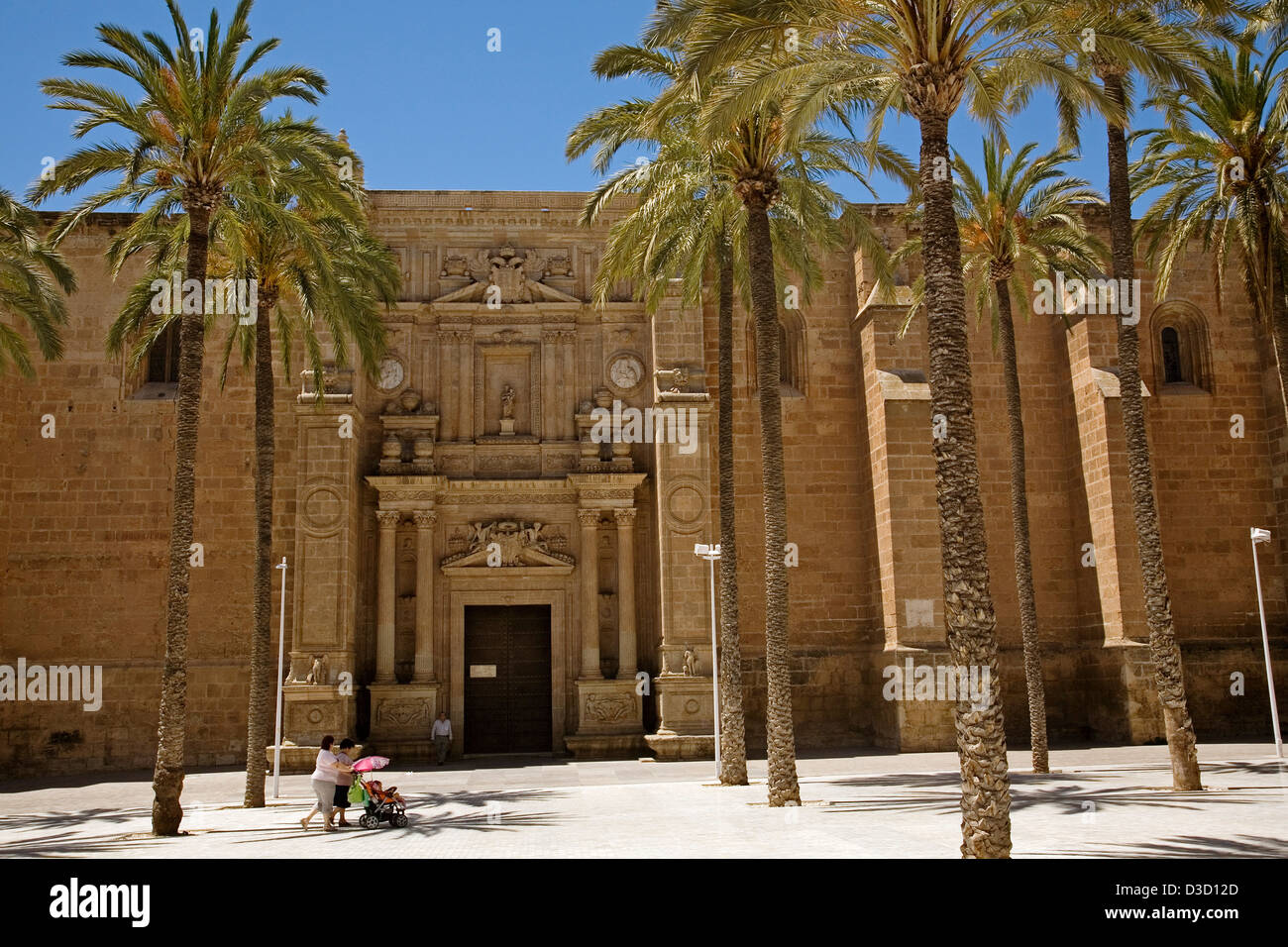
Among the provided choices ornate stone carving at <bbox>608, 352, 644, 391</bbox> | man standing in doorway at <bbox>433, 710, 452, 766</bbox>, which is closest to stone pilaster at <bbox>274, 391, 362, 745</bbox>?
man standing in doorway at <bbox>433, 710, 452, 766</bbox>

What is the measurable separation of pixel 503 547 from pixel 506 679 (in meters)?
2.80

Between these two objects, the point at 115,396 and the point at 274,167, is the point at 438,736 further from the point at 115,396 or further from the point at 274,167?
the point at 274,167

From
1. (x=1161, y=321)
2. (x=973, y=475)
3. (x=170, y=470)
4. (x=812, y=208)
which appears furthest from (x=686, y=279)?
(x=1161, y=321)

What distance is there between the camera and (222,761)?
23406 mm

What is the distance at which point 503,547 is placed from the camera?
24406 millimetres

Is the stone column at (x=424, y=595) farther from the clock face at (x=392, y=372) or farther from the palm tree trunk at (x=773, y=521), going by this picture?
the palm tree trunk at (x=773, y=521)

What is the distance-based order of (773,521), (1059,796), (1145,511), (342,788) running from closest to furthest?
→ (342,788) → (1059,796) → (1145,511) → (773,521)

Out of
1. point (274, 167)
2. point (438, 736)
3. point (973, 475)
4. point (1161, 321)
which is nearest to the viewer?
point (973, 475)

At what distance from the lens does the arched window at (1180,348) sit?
1042 inches

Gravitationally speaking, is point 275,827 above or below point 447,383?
below

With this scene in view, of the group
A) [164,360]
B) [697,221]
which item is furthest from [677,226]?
[164,360]

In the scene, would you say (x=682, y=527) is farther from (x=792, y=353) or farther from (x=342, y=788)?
(x=342, y=788)

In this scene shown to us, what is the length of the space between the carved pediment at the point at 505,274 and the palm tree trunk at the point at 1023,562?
32.1ft
